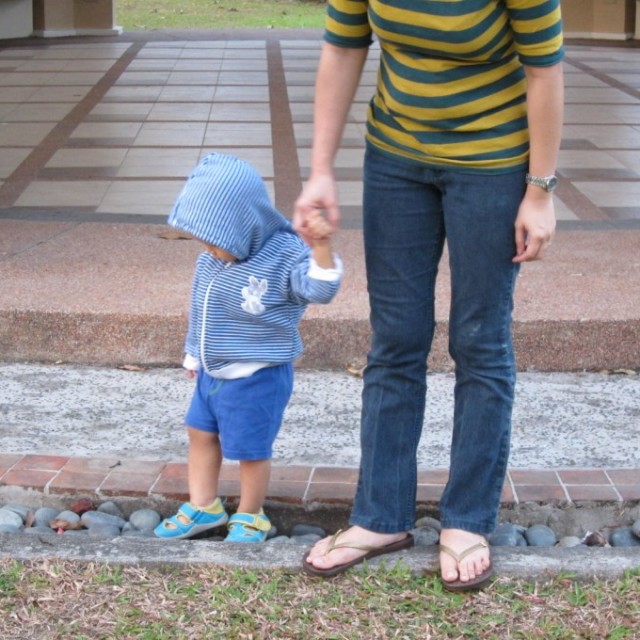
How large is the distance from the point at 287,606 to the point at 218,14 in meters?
22.2

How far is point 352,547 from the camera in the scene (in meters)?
2.72

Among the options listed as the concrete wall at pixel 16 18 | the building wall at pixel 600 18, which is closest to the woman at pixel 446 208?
the concrete wall at pixel 16 18

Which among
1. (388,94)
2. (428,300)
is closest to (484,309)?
(428,300)

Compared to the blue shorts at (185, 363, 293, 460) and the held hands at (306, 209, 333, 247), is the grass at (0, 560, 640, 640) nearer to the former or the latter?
the blue shorts at (185, 363, 293, 460)

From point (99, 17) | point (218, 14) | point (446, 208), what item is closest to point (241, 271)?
point (446, 208)

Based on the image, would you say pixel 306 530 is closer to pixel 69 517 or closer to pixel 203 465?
pixel 203 465

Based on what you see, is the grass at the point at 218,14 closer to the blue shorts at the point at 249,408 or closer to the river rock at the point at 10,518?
the river rock at the point at 10,518

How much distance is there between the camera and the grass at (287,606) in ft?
8.09

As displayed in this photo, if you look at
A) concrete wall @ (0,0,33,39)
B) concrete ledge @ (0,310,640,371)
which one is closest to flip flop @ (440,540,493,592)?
concrete ledge @ (0,310,640,371)

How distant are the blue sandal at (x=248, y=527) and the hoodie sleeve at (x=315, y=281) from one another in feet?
2.07

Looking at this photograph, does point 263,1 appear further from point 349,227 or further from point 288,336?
point 288,336

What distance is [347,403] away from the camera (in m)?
3.96

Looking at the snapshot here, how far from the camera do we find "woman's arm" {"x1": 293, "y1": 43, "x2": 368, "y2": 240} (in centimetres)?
249

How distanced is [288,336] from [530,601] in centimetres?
88
